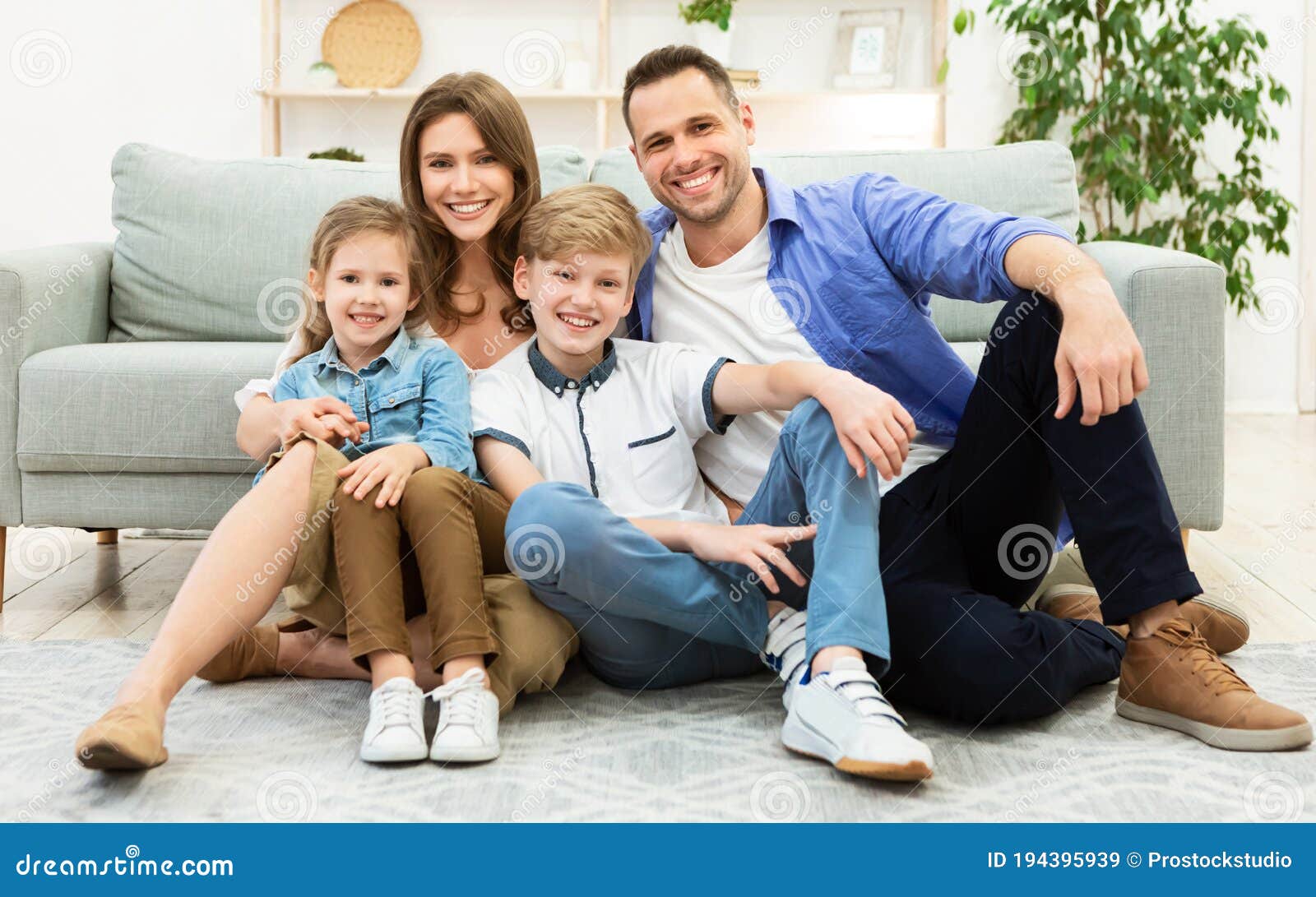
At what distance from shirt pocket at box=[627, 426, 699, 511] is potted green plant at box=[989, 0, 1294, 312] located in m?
2.76

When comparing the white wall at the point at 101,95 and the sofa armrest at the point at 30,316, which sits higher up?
the white wall at the point at 101,95

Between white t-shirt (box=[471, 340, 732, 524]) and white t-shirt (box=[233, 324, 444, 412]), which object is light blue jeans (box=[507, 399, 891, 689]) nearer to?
white t-shirt (box=[471, 340, 732, 524])

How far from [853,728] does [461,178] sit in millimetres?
921

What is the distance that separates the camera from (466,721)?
124cm

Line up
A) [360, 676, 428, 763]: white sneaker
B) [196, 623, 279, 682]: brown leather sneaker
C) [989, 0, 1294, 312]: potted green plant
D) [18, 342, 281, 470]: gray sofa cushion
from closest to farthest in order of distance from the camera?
1. [360, 676, 428, 763]: white sneaker
2. [196, 623, 279, 682]: brown leather sneaker
3. [18, 342, 281, 470]: gray sofa cushion
4. [989, 0, 1294, 312]: potted green plant

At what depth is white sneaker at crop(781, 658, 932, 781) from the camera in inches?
44.6

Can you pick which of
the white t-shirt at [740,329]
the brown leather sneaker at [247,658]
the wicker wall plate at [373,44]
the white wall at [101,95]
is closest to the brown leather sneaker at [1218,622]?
the white t-shirt at [740,329]

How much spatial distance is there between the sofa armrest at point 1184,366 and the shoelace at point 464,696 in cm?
113

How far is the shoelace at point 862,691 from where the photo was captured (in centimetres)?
118

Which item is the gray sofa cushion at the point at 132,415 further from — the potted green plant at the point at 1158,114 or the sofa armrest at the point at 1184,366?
the potted green plant at the point at 1158,114

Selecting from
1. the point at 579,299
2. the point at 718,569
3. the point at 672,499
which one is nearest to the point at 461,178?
the point at 579,299

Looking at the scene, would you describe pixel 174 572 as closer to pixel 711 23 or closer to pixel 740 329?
pixel 740 329

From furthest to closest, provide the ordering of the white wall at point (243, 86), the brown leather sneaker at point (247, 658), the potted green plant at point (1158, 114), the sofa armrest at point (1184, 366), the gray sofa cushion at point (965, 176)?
the white wall at point (243, 86) < the potted green plant at point (1158, 114) < the gray sofa cushion at point (965, 176) < the sofa armrest at point (1184, 366) < the brown leather sneaker at point (247, 658)

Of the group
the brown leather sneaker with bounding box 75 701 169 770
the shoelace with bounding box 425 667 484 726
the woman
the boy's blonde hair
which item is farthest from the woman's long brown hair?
the brown leather sneaker with bounding box 75 701 169 770
